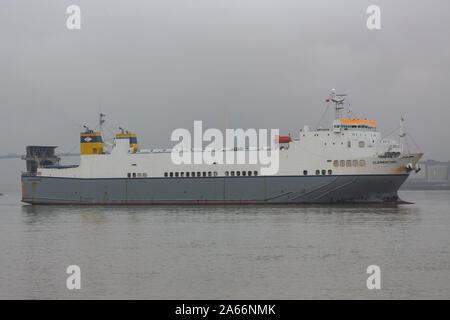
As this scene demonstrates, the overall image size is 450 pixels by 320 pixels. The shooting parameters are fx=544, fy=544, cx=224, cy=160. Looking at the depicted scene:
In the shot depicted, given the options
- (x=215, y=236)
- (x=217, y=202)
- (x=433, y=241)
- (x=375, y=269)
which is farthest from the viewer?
(x=217, y=202)

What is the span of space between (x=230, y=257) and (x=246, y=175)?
23.2 metres

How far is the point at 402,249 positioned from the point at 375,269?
445cm

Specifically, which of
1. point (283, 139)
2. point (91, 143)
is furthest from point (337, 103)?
point (91, 143)

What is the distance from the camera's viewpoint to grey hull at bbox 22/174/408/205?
39.8 m

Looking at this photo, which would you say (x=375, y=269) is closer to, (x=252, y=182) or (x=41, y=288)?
(x=41, y=288)

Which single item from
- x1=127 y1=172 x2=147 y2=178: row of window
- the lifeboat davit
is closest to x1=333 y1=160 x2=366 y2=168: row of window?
the lifeboat davit

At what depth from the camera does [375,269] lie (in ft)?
54.4

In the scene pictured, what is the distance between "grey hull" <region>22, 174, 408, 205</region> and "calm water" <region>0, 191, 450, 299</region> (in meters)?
7.55

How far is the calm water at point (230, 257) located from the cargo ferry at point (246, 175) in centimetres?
764

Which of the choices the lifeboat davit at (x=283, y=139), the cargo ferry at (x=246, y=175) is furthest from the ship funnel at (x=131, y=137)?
the lifeboat davit at (x=283, y=139)

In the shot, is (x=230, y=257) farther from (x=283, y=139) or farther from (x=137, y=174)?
(x=137, y=174)

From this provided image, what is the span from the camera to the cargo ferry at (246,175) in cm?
3959

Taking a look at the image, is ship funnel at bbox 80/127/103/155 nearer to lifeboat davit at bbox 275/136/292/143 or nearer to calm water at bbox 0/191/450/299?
calm water at bbox 0/191/450/299
